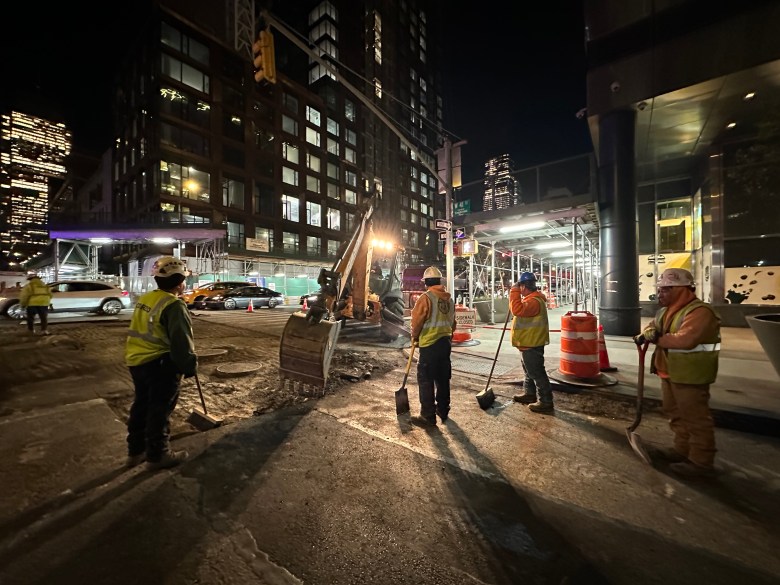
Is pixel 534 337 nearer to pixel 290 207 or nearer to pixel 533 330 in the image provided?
pixel 533 330

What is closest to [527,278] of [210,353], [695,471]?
[695,471]

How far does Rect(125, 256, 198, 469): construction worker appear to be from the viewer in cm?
308

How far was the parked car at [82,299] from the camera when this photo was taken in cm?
1454

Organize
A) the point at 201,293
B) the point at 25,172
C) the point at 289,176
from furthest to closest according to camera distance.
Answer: the point at 25,172, the point at 289,176, the point at 201,293

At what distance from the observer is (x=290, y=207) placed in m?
45.2

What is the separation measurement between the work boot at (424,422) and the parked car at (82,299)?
57.7 ft

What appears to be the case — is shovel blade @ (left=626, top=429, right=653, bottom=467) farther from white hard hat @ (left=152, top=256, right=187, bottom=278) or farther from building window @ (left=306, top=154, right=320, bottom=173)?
building window @ (left=306, top=154, right=320, bottom=173)

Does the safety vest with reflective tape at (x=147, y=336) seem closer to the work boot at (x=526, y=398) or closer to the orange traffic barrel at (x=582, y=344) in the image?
the work boot at (x=526, y=398)

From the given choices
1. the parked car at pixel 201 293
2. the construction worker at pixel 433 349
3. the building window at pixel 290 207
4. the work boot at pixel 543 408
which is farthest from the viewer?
the building window at pixel 290 207

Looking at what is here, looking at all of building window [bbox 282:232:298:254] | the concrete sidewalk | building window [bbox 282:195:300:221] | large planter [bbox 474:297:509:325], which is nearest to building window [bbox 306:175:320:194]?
building window [bbox 282:195:300:221]

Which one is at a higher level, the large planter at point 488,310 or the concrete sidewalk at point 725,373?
the large planter at point 488,310

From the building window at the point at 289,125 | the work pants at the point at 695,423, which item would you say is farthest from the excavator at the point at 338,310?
the building window at the point at 289,125

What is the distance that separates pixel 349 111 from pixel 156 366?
6177cm

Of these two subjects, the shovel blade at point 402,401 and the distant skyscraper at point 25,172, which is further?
the distant skyscraper at point 25,172
